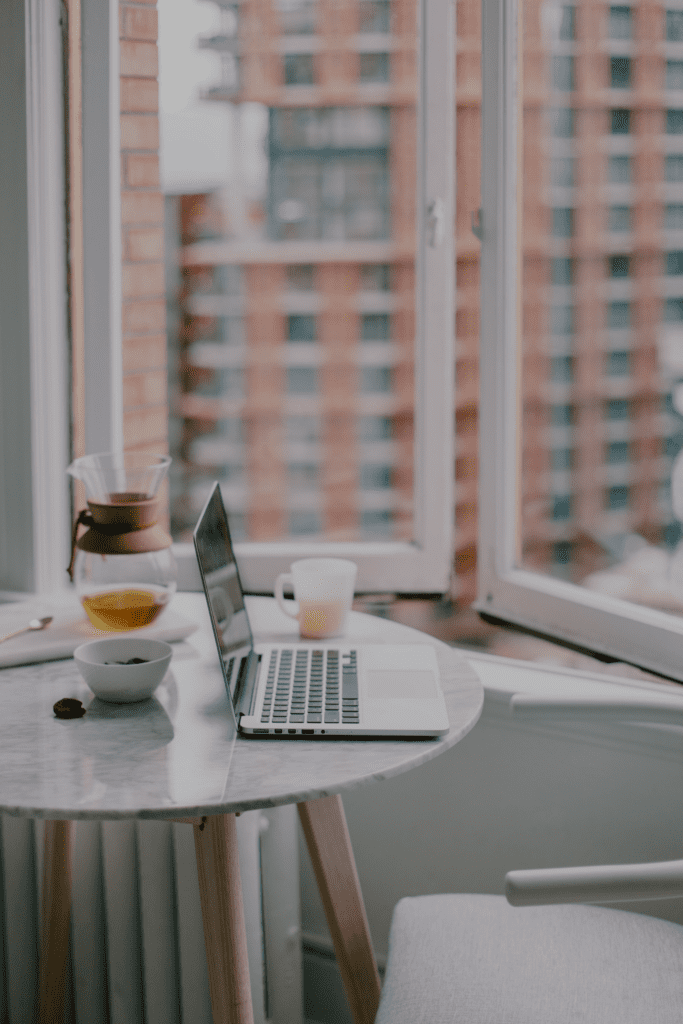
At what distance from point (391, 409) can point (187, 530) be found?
0.47m

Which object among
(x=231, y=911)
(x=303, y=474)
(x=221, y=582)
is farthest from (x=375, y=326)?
(x=231, y=911)

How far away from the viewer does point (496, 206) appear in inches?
68.5

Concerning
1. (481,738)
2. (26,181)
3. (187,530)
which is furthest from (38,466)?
(481,738)

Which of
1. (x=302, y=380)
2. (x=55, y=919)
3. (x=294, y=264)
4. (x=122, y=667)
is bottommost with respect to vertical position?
(x=55, y=919)

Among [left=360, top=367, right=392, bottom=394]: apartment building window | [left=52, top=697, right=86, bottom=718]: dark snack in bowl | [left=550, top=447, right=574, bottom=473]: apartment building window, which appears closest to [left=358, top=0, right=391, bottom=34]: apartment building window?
[left=360, top=367, right=392, bottom=394]: apartment building window

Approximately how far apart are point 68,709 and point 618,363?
103 centimetres

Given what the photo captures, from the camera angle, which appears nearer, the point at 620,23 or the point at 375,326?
the point at 620,23

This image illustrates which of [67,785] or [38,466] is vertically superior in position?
[38,466]

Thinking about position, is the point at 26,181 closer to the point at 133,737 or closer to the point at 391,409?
the point at 391,409

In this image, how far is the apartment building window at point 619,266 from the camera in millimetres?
1625

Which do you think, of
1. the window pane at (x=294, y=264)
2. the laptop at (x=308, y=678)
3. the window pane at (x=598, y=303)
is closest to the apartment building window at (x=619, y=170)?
the window pane at (x=598, y=303)

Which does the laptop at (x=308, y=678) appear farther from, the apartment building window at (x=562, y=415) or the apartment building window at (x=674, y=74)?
the apartment building window at (x=674, y=74)

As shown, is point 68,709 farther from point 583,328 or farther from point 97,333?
point 583,328

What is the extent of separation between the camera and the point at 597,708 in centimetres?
125
